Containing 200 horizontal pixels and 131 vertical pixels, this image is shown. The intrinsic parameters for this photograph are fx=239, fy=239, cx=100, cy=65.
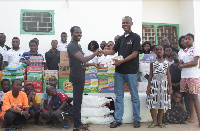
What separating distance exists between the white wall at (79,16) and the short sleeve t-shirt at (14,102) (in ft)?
10.8

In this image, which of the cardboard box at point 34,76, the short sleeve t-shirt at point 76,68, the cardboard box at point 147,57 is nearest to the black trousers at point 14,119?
the cardboard box at point 34,76

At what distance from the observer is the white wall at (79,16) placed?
744 cm

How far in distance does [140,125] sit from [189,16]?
5493 millimetres

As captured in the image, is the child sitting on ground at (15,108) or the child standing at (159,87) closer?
the child sitting on ground at (15,108)

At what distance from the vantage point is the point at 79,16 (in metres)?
7.80

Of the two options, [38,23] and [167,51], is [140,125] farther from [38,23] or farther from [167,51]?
[38,23]

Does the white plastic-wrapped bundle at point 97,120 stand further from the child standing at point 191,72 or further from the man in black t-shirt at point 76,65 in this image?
the child standing at point 191,72

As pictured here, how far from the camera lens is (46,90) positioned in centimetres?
475

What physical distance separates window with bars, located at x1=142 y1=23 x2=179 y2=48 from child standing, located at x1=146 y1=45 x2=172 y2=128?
4.57 meters

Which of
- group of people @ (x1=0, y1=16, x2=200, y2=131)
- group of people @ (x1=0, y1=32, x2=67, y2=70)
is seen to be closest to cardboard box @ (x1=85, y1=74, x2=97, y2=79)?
group of people @ (x1=0, y1=16, x2=200, y2=131)

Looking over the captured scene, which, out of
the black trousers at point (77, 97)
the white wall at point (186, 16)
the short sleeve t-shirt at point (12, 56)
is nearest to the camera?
the black trousers at point (77, 97)

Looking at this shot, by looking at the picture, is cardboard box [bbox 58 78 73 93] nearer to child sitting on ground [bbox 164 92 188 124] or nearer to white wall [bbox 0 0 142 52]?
child sitting on ground [bbox 164 92 188 124]

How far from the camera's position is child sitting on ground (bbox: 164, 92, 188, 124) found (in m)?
4.90

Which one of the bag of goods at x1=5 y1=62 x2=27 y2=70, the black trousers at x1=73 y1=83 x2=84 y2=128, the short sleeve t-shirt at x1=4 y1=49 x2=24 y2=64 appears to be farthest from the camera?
the short sleeve t-shirt at x1=4 y1=49 x2=24 y2=64
